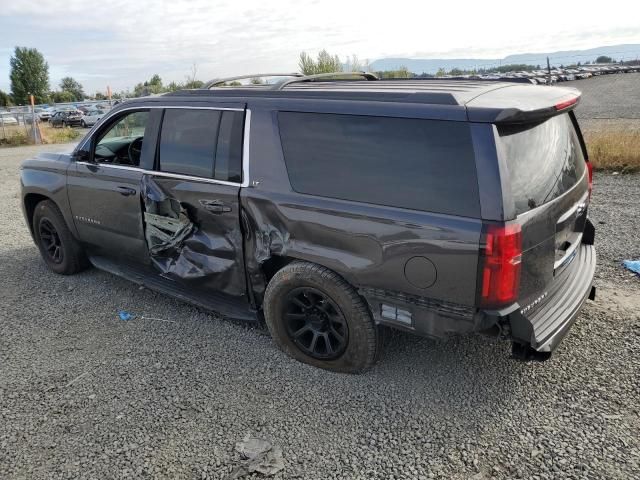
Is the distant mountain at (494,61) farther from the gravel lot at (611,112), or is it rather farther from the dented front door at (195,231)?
the dented front door at (195,231)

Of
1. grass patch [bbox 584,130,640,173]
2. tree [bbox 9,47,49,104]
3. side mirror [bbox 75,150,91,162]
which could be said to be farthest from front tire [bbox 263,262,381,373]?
tree [bbox 9,47,49,104]

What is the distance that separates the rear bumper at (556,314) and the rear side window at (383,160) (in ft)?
2.35

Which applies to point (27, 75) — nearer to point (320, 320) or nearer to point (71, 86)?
point (71, 86)

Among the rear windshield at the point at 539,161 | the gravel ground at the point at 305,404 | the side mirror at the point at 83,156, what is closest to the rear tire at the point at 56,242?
the side mirror at the point at 83,156

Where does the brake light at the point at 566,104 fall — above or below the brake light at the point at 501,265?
above

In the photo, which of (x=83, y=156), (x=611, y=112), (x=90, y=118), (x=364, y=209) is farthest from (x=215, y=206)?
(x=90, y=118)

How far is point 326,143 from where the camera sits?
3.05 m

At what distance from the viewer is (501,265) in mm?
2477

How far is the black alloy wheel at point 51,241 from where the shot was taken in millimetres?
5156

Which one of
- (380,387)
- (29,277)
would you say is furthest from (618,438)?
(29,277)

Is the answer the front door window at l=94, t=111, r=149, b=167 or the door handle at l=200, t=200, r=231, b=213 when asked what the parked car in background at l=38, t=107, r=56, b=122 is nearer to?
the front door window at l=94, t=111, r=149, b=167

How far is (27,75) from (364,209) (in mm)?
93780

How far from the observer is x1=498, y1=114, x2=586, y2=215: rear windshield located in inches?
100

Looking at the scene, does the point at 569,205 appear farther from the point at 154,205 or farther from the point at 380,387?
the point at 154,205
